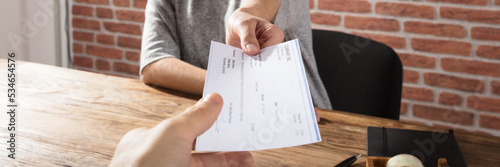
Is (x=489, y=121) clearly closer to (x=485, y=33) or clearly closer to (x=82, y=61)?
(x=485, y=33)

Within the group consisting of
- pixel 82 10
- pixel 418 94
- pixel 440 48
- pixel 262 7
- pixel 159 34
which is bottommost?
pixel 418 94

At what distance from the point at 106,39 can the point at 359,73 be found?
1737mm

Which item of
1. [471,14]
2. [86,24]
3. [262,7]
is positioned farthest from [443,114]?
[86,24]

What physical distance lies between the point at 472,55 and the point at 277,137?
1.62m

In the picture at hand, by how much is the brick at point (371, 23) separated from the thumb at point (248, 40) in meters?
1.28

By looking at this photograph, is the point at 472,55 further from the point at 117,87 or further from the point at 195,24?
the point at 117,87

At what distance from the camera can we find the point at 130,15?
7.93 feet

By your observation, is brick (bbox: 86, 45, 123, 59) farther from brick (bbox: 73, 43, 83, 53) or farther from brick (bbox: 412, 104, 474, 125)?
brick (bbox: 412, 104, 474, 125)

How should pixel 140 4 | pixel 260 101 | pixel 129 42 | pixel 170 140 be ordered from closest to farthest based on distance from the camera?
pixel 170 140 → pixel 260 101 → pixel 140 4 → pixel 129 42

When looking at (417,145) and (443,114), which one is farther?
(443,114)

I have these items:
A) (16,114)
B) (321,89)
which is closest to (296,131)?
(16,114)

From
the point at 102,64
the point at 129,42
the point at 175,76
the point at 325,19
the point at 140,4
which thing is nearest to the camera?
the point at 175,76

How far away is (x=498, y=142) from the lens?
75 centimetres

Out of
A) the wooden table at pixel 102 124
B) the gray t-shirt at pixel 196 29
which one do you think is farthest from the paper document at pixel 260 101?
the gray t-shirt at pixel 196 29
